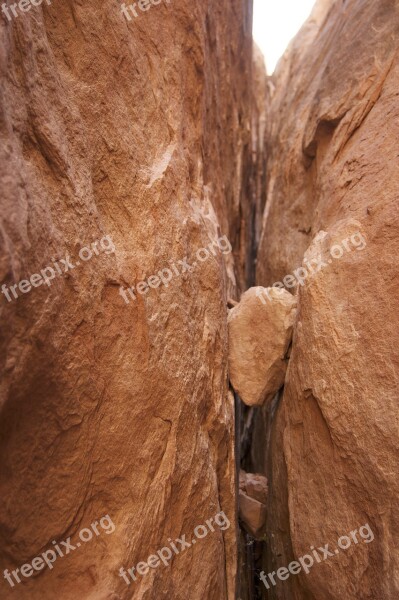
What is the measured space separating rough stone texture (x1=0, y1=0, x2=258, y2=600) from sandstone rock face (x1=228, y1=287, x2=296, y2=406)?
0.98ft

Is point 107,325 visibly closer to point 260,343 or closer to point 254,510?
point 260,343

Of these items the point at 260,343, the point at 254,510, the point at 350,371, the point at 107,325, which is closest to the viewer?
the point at 107,325

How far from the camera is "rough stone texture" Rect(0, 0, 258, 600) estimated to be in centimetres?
313

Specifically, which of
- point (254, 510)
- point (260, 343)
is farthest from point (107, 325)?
point (254, 510)

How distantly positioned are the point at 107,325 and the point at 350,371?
247cm

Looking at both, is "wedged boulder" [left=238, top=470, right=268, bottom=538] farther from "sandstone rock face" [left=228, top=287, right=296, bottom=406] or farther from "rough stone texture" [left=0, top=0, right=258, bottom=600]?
"sandstone rock face" [left=228, top=287, right=296, bottom=406]

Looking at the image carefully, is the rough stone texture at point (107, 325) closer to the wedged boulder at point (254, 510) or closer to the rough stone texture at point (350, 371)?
the rough stone texture at point (350, 371)

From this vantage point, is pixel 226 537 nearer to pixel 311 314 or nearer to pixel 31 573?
pixel 31 573

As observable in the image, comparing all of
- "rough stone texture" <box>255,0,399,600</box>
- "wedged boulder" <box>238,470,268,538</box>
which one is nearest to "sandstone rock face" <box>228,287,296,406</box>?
"rough stone texture" <box>255,0,399,600</box>

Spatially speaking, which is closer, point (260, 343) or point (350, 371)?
point (350, 371)

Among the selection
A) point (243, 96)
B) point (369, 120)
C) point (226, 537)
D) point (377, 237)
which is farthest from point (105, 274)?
point (243, 96)

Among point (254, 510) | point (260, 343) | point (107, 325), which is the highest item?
point (107, 325)

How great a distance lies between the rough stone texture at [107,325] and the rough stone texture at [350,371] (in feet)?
2.88

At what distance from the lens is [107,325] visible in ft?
12.4
